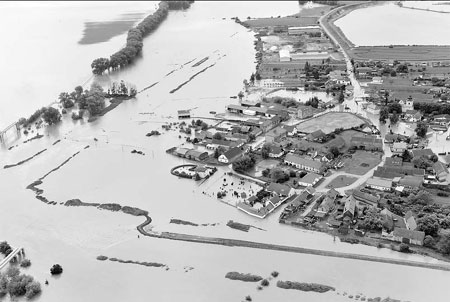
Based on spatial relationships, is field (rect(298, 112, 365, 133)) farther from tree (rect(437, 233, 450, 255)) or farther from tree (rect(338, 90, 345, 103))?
tree (rect(437, 233, 450, 255))

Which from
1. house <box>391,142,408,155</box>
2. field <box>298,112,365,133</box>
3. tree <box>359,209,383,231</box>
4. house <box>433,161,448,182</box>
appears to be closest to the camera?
tree <box>359,209,383,231</box>

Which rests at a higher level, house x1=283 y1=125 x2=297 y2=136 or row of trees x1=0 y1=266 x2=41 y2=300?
house x1=283 y1=125 x2=297 y2=136

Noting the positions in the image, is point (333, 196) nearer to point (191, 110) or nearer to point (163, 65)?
point (191, 110)

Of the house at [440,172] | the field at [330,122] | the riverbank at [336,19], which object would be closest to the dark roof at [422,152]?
the house at [440,172]

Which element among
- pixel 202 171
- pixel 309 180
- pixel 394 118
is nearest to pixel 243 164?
A: pixel 202 171

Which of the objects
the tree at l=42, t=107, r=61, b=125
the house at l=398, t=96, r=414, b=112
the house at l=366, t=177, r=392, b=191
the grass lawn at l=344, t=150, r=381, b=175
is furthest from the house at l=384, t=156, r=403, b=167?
the tree at l=42, t=107, r=61, b=125

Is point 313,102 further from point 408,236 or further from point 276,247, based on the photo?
point 276,247

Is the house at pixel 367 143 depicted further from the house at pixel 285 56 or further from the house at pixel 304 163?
the house at pixel 285 56
